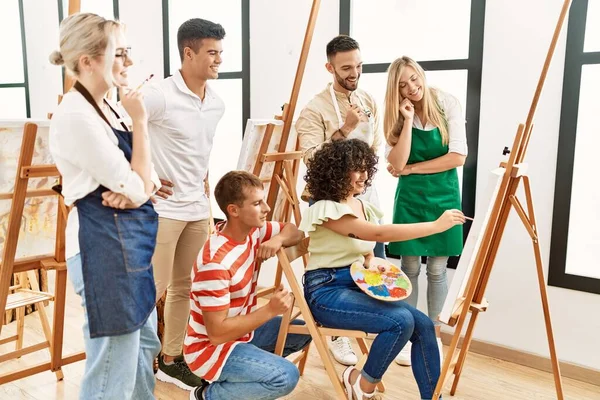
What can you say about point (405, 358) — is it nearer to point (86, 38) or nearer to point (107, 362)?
point (107, 362)

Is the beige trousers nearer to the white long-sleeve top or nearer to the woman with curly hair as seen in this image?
the woman with curly hair

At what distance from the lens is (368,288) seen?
1923 millimetres

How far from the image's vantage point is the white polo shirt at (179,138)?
2195 mm

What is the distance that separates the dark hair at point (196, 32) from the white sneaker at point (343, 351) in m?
1.56

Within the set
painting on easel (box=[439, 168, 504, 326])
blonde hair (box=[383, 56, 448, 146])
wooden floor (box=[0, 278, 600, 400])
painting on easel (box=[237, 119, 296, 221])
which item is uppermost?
blonde hair (box=[383, 56, 448, 146])

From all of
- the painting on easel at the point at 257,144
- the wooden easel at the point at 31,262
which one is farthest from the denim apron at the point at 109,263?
the painting on easel at the point at 257,144

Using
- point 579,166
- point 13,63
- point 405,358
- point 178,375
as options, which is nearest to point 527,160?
point 579,166

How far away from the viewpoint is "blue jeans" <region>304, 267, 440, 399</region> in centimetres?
191

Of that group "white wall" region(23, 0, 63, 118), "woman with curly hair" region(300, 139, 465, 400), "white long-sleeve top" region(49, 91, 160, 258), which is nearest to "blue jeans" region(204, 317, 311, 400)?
"woman with curly hair" region(300, 139, 465, 400)

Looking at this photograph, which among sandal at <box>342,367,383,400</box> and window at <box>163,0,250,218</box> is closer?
sandal at <box>342,367,383,400</box>

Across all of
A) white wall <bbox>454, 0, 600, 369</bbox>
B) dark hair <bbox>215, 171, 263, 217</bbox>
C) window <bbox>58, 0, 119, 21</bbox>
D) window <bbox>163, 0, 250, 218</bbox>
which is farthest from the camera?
window <bbox>58, 0, 119, 21</bbox>

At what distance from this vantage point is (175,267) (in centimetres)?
246

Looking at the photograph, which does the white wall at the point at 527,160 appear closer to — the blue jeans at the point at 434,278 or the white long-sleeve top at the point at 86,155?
the blue jeans at the point at 434,278

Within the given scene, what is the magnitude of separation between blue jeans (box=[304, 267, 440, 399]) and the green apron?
60cm
